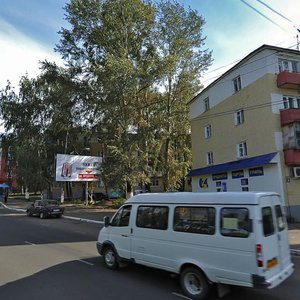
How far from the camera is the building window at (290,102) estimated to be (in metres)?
24.7

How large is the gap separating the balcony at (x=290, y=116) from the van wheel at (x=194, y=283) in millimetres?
18210

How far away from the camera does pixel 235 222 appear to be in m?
6.98

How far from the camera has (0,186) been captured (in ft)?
260

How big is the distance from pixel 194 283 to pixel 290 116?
18513mm

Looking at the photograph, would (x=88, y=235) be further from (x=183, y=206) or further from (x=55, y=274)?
(x=183, y=206)

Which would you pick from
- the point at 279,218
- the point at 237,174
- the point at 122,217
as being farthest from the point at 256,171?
the point at 279,218

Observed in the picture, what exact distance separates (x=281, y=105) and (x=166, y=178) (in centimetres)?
1716

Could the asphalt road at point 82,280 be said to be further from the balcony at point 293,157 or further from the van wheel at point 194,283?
the balcony at point 293,157

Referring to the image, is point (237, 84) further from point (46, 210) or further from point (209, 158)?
point (46, 210)

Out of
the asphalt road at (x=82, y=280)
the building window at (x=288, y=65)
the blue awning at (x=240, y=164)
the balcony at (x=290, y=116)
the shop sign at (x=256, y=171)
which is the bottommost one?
the asphalt road at (x=82, y=280)

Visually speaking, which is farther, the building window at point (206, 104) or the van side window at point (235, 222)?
the building window at point (206, 104)

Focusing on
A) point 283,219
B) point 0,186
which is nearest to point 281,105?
point 283,219

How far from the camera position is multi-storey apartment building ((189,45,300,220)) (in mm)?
23453

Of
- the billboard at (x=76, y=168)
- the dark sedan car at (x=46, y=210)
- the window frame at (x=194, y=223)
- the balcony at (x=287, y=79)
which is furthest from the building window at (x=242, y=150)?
the window frame at (x=194, y=223)
